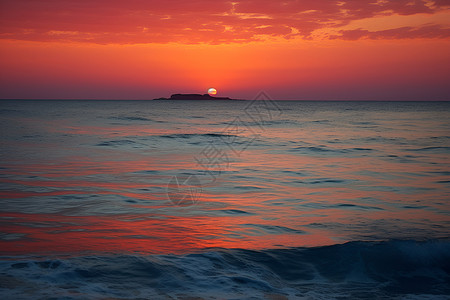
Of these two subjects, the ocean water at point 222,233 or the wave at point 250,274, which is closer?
the wave at point 250,274

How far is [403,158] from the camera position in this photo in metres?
19.8

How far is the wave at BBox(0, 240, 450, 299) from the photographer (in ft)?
17.2

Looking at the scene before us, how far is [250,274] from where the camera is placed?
5996mm

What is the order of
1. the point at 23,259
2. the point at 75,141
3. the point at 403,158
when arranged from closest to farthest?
the point at 23,259
the point at 403,158
the point at 75,141

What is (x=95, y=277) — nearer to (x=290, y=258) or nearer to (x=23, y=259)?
(x=23, y=259)

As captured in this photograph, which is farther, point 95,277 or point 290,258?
point 290,258

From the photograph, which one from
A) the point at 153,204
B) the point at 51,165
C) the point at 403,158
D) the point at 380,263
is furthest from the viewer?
the point at 403,158

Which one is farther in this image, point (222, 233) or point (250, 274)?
point (222, 233)

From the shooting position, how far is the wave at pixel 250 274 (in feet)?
17.2

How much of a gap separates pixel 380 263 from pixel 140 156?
15.0 meters

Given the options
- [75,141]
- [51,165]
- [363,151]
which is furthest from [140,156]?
[363,151]

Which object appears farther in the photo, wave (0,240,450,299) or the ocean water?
the ocean water

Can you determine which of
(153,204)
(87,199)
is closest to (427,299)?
(153,204)

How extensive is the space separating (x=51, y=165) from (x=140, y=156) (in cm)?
492
